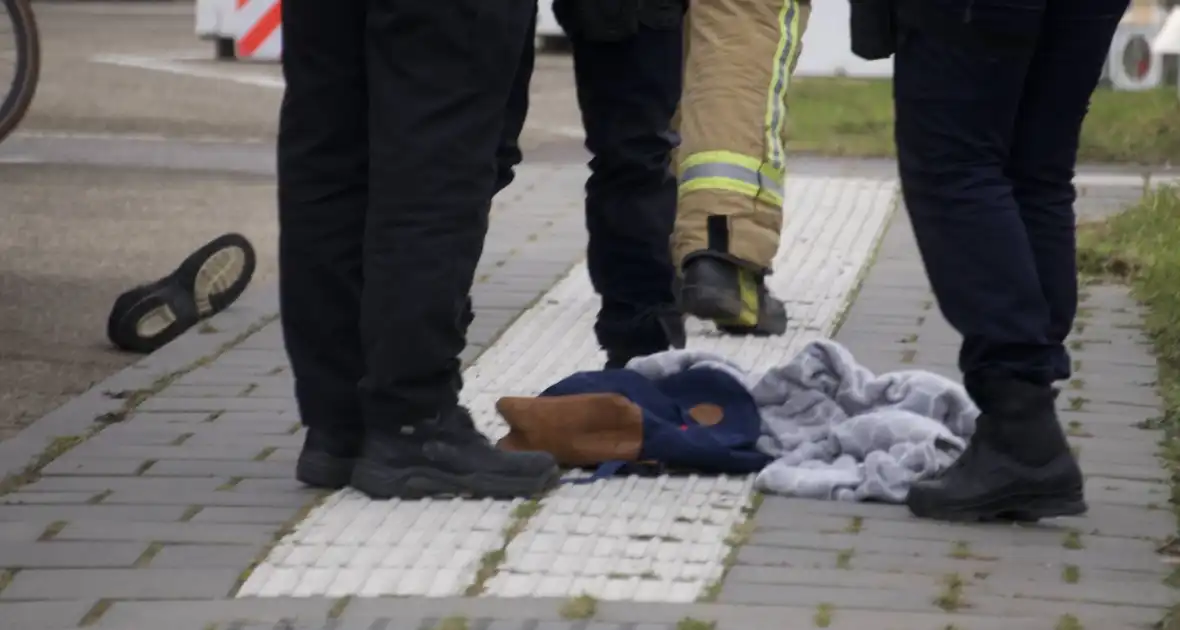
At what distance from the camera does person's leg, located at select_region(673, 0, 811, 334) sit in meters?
6.17

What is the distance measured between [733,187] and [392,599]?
2627mm

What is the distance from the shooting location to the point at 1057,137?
4.44 metres

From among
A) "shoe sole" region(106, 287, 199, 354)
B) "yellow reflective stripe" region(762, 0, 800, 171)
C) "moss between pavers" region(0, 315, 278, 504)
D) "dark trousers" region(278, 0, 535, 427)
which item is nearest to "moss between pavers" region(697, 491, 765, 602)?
"dark trousers" region(278, 0, 535, 427)

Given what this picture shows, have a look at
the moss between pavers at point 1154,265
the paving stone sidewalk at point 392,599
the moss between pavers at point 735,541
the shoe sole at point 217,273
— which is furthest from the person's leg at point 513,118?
the shoe sole at point 217,273

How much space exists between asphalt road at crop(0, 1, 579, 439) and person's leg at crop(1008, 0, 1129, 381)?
2286 millimetres

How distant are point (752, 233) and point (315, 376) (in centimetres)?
185

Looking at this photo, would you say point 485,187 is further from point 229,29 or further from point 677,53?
point 229,29

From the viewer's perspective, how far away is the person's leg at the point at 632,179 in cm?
530

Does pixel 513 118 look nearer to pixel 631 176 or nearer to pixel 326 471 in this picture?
pixel 631 176

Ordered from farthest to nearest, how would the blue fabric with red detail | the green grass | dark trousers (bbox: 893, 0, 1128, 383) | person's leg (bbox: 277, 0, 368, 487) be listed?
the green grass → the blue fabric with red detail → person's leg (bbox: 277, 0, 368, 487) → dark trousers (bbox: 893, 0, 1128, 383)

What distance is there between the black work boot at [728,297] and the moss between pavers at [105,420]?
3.85ft

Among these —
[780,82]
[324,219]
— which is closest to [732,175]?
[780,82]

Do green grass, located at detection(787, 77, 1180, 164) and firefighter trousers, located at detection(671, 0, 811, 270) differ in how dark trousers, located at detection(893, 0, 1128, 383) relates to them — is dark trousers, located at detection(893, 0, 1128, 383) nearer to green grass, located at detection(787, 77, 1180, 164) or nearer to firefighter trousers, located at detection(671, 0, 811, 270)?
firefighter trousers, located at detection(671, 0, 811, 270)

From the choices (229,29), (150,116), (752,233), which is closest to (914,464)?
(752,233)
